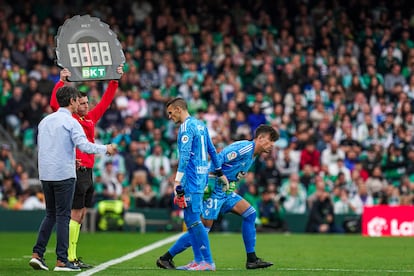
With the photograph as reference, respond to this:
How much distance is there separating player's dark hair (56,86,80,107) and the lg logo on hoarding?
11.3m

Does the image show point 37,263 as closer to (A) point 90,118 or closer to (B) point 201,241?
(B) point 201,241

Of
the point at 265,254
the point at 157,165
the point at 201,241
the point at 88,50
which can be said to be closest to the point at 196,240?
the point at 201,241

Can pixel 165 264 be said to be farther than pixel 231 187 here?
No

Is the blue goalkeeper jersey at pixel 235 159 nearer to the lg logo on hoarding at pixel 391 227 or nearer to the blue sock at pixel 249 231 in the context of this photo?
the blue sock at pixel 249 231

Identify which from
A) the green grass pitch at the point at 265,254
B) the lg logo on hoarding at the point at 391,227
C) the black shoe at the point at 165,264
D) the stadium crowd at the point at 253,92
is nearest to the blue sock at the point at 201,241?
the green grass pitch at the point at 265,254

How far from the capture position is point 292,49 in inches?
1157

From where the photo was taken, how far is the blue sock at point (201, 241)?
40.1 ft

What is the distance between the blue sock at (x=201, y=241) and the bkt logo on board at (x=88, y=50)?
1931mm

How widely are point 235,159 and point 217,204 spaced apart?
552 mm

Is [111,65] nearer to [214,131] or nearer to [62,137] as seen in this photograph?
[62,137]

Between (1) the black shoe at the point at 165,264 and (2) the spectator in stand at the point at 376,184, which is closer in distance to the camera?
(1) the black shoe at the point at 165,264

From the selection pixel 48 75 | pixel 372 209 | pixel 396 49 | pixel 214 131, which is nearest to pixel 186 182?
pixel 372 209

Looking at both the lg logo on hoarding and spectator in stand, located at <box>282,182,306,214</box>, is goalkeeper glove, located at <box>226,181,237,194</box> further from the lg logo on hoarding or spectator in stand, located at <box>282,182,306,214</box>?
spectator in stand, located at <box>282,182,306,214</box>

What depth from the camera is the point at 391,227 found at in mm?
22203
